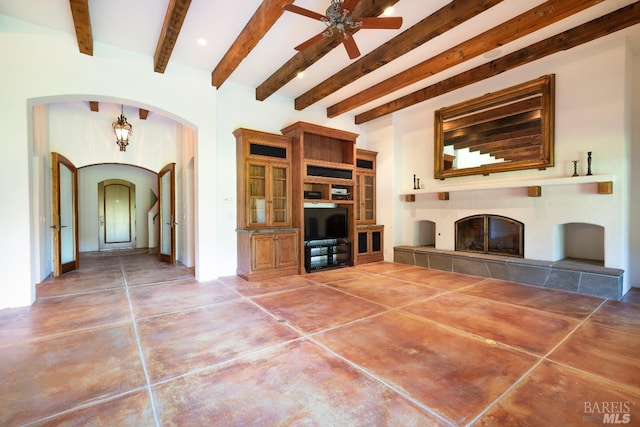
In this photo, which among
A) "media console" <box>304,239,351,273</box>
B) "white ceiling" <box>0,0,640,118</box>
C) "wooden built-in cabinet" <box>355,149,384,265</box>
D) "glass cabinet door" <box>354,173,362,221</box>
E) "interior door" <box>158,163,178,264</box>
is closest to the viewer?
"white ceiling" <box>0,0,640,118</box>

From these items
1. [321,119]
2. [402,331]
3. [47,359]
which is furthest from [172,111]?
[402,331]

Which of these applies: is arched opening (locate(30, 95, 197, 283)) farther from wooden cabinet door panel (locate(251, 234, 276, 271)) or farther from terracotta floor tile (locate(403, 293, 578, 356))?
terracotta floor tile (locate(403, 293, 578, 356))

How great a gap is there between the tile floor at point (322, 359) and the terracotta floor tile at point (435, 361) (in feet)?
0.04

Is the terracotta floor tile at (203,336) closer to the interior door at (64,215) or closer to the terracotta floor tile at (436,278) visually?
the terracotta floor tile at (436,278)

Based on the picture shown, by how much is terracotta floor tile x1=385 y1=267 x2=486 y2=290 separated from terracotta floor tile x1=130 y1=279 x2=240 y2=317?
9.80ft

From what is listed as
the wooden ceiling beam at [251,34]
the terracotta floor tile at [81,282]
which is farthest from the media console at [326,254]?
the wooden ceiling beam at [251,34]

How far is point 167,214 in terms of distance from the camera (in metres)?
7.34

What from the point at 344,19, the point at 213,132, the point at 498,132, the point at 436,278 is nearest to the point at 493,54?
the point at 498,132

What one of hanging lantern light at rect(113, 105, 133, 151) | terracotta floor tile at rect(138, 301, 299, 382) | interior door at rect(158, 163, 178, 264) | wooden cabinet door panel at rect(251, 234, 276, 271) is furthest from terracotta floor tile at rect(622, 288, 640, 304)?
hanging lantern light at rect(113, 105, 133, 151)

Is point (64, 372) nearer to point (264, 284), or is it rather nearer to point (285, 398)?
point (285, 398)

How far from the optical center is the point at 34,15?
138 inches

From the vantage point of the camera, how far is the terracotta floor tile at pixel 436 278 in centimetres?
465

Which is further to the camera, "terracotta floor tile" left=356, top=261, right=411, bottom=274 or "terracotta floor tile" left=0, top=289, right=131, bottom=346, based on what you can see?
"terracotta floor tile" left=356, top=261, right=411, bottom=274

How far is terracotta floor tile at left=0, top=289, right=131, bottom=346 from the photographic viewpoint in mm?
2902
